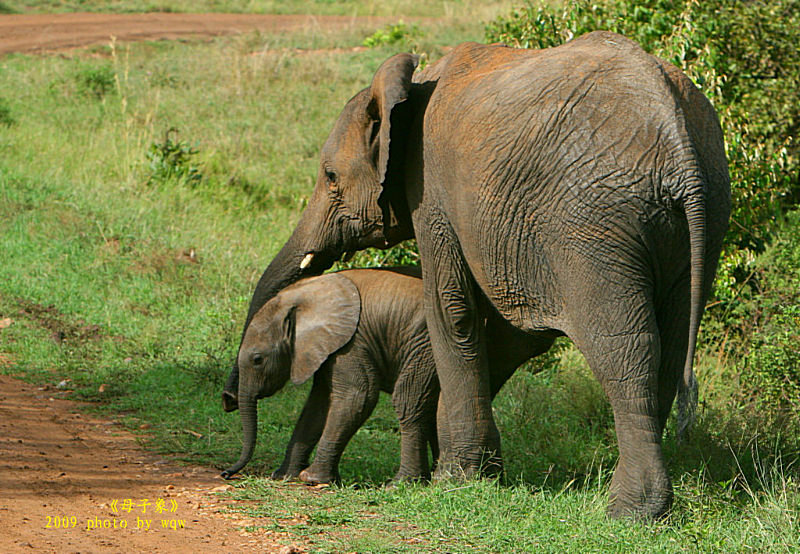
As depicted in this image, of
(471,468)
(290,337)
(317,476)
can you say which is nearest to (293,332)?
(290,337)

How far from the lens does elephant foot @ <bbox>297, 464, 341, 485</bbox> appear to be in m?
6.09

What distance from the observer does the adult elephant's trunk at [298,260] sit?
6383mm

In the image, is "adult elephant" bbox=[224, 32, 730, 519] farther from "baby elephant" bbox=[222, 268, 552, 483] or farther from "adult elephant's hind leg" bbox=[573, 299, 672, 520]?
"baby elephant" bbox=[222, 268, 552, 483]

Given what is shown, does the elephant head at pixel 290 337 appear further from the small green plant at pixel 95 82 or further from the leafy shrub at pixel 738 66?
the small green plant at pixel 95 82

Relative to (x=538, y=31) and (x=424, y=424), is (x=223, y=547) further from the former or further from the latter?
(x=538, y=31)

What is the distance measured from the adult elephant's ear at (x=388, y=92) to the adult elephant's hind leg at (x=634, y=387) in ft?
5.06

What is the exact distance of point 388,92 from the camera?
5668mm

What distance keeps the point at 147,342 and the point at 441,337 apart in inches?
163

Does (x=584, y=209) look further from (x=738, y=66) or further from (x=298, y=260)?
(x=738, y=66)

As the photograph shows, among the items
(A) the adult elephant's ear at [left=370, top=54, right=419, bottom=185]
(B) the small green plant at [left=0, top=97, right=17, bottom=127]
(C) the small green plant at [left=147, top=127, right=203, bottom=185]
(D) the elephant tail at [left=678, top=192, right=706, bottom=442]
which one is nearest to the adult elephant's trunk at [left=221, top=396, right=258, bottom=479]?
(A) the adult elephant's ear at [left=370, top=54, right=419, bottom=185]

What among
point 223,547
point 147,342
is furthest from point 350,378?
point 147,342

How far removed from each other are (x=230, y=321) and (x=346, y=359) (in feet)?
11.9

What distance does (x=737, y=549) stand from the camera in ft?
15.4

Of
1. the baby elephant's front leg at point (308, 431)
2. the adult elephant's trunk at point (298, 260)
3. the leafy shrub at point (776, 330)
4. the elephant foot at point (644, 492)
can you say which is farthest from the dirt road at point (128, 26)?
the elephant foot at point (644, 492)
